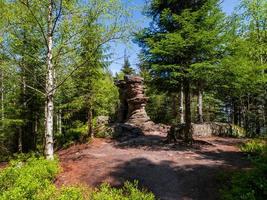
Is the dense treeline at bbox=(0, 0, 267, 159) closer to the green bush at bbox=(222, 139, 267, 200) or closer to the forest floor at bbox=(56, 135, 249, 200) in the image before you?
the forest floor at bbox=(56, 135, 249, 200)

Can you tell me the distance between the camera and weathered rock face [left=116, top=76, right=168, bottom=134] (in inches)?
1025

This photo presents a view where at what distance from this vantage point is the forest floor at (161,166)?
10.0m

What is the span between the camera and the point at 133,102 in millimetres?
27125

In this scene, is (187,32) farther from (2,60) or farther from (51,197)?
(51,197)

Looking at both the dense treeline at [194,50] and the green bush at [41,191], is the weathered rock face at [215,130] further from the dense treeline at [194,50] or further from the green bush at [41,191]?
the green bush at [41,191]

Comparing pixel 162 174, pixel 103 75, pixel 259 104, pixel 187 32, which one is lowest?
pixel 162 174

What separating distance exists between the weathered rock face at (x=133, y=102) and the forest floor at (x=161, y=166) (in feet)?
29.0

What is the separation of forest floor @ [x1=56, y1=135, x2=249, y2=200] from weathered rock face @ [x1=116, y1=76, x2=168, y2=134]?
8.85 metres

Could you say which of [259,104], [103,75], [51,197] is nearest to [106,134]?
[103,75]

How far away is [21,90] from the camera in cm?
2200

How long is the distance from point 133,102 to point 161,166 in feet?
49.7

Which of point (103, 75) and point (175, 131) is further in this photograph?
point (103, 75)

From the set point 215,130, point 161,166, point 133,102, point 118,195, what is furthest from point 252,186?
point 133,102

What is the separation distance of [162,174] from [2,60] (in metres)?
8.74
